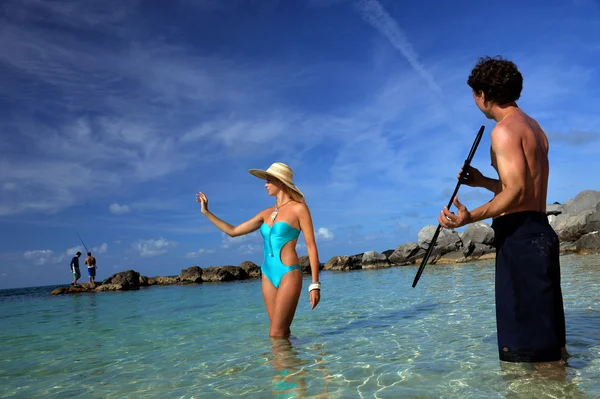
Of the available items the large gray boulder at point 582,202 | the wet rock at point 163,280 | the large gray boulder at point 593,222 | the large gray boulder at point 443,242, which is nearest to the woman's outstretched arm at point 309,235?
the large gray boulder at point 443,242

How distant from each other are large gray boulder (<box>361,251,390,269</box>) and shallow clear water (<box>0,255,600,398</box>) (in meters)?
29.7

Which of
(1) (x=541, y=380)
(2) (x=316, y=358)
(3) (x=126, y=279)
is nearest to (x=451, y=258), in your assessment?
(3) (x=126, y=279)

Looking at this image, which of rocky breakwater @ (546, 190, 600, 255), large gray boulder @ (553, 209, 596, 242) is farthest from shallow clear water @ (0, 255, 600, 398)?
large gray boulder @ (553, 209, 596, 242)

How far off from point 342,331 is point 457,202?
4288 mm

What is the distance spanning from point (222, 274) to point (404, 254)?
50.2 ft

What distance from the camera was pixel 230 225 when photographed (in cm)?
691

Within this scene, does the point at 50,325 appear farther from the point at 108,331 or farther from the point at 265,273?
the point at 265,273

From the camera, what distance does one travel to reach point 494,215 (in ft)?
12.2

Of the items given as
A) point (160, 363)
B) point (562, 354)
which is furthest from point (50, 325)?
point (562, 354)

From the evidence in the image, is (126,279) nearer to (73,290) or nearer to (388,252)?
(73,290)

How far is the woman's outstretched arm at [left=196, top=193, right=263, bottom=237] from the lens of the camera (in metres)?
6.73

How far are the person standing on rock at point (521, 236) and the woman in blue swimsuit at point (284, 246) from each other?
2740 mm

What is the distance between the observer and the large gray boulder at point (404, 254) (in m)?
39.3

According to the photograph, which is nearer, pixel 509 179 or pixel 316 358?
pixel 509 179
